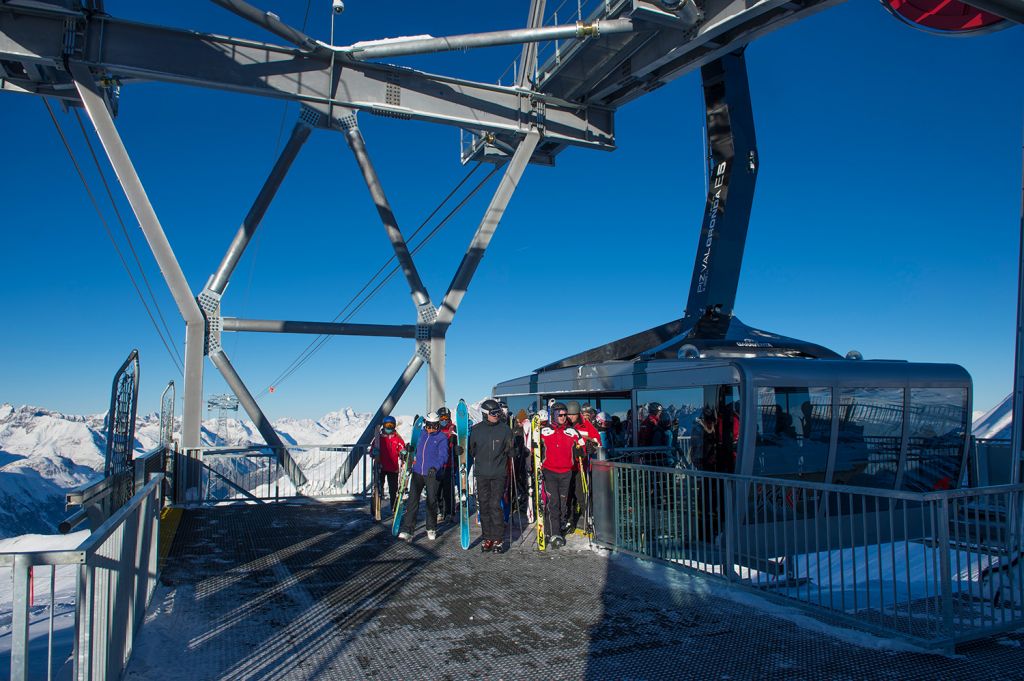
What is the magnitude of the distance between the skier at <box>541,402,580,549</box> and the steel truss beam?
8.02m

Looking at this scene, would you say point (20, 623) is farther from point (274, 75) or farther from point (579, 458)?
point (274, 75)

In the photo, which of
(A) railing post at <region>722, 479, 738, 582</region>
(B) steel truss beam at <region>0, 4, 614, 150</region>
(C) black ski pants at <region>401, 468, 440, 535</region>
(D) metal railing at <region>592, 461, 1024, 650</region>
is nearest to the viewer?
(D) metal railing at <region>592, 461, 1024, 650</region>

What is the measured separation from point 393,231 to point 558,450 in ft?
26.9

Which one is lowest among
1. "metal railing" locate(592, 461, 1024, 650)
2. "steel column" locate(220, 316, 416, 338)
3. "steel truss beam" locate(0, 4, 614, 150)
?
"metal railing" locate(592, 461, 1024, 650)

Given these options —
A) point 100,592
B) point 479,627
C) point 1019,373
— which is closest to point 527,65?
point 1019,373

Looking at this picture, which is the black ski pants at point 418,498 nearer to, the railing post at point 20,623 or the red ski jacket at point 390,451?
the red ski jacket at point 390,451

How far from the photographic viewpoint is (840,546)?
5.61 m

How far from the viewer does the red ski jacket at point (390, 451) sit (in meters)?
10.9

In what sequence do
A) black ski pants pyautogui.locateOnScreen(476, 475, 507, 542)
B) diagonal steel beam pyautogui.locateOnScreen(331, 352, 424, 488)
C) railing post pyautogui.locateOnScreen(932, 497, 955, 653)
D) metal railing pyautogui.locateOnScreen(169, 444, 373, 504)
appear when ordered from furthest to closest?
diagonal steel beam pyautogui.locateOnScreen(331, 352, 424, 488), metal railing pyautogui.locateOnScreen(169, 444, 373, 504), black ski pants pyautogui.locateOnScreen(476, 475, 507, 542), railing post pyautogui.locateOnScreen(932, 497, 955, 653)

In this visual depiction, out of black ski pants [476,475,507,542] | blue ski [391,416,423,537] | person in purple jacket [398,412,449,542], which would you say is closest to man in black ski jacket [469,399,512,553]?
black ski pants [476,475,507,542]

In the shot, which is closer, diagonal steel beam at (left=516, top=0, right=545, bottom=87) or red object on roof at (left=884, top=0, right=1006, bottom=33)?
red object on roof at (left=884, top=0, right=1006, bottom=33)

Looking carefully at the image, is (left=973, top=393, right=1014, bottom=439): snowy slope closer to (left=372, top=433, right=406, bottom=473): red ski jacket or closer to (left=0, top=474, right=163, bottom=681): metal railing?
(left=372, top=433, right=406, bottom=473): red ski jacket

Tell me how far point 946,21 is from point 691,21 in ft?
15.3

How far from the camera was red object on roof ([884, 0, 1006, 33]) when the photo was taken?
7.06 m
